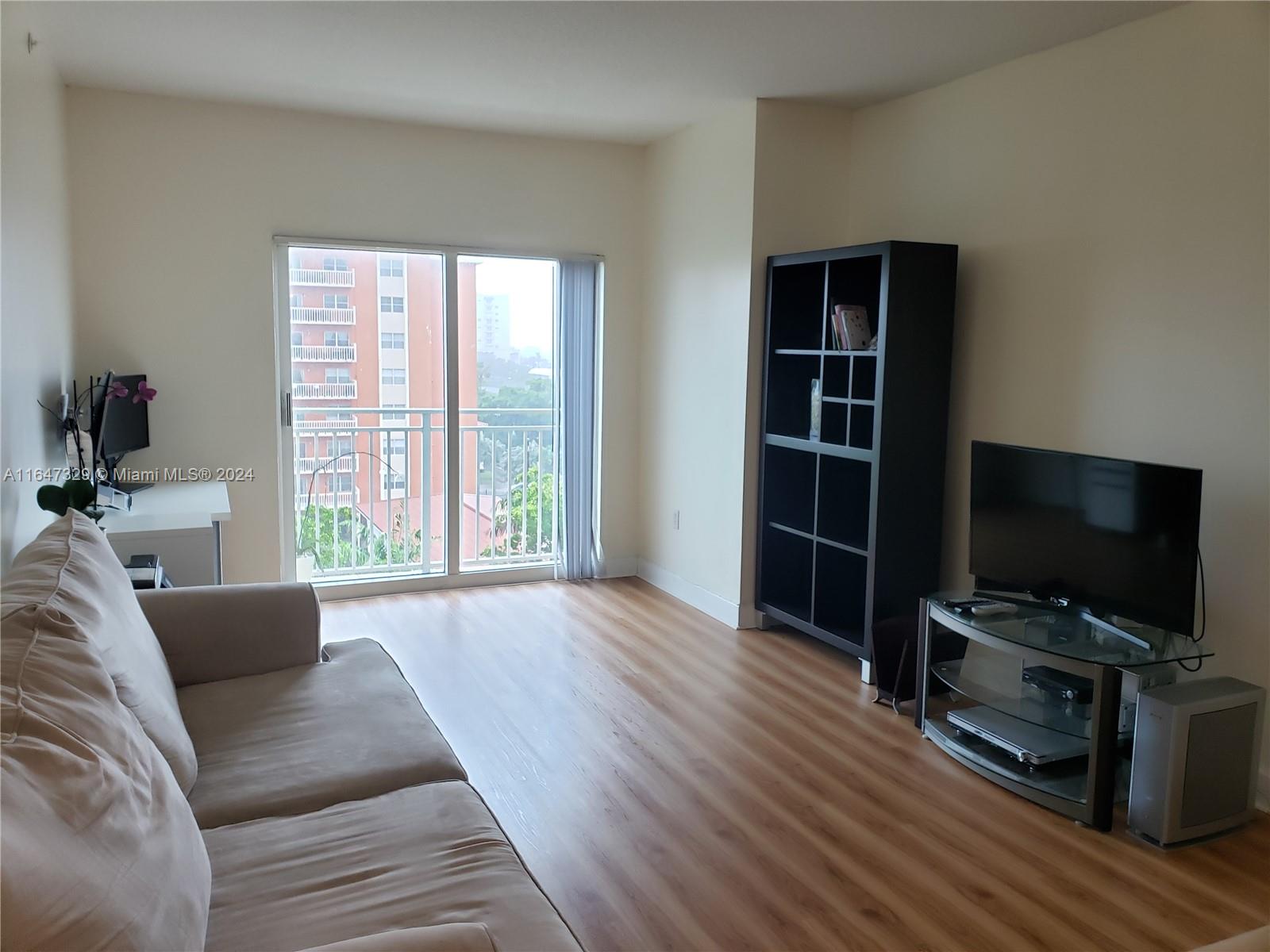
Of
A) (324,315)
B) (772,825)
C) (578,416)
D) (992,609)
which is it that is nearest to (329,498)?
(324,315)

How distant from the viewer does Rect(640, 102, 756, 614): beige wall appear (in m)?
4.59

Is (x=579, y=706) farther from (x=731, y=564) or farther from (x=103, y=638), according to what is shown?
(x=103, y=638)

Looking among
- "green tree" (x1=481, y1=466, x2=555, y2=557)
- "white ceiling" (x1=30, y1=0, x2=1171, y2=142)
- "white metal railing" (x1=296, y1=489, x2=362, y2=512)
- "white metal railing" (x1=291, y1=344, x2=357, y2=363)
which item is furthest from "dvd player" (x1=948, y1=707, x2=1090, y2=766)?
"white metal railing" (x1=291, y1=344, x2=357, y2=363)

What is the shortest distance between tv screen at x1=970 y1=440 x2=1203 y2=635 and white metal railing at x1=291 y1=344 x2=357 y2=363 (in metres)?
3.42

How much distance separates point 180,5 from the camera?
3244mm

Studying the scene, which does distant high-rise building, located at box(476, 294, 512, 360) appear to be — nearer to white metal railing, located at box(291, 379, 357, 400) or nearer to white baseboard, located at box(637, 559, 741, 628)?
white metal railing, located at box(291, 379, 357, 400)

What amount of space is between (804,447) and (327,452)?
2752 millimetres

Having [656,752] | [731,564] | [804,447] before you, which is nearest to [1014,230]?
[804,447]

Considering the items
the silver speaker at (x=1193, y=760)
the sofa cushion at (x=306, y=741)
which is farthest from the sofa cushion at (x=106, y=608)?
the silver speaker at (x=1193, y=760)

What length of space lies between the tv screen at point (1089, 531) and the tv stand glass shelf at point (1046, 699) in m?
0.12

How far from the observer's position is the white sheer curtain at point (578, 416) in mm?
5434

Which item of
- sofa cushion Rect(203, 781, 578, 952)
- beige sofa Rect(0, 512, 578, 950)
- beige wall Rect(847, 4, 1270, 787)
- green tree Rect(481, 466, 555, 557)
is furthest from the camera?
green tree Rect(481, 466, 555, 557)

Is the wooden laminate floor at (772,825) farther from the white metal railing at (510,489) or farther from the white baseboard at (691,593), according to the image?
the white metal railing at (510,489)

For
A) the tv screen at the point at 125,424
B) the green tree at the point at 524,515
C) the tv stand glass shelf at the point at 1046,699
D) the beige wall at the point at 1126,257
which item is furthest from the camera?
the green tree at the point at 524,515
